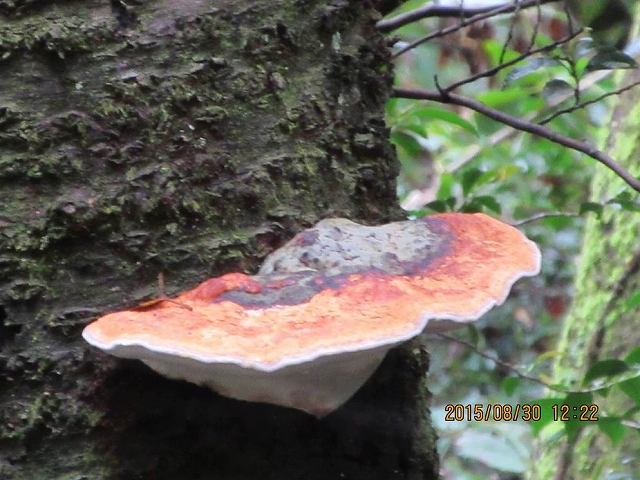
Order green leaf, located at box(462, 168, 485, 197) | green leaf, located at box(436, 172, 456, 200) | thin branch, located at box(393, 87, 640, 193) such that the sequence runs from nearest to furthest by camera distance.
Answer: thin branch, located at box(393, 87, 640, 193), green leaf, located at box(462, 168, 485, 197), green leaf, located at box(436, 172, 456, 200)

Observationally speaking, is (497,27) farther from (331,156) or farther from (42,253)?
(42,253)

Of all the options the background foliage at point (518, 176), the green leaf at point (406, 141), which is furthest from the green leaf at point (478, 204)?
the green leaf at point (406, 141)

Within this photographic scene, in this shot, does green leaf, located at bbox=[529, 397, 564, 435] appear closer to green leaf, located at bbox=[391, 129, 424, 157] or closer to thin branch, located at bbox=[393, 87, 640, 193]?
thin branch, located at bbox=[393, 87, 640, 193]

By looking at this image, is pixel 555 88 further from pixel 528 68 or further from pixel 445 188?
pixel 445 188

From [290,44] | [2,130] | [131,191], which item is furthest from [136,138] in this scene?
[290,44]

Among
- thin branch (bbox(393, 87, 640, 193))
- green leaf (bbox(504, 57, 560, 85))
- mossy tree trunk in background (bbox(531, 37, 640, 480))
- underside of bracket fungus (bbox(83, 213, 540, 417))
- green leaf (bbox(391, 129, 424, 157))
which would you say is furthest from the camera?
mossy tree trunk in background (bbox(531, 37, 640, 480))

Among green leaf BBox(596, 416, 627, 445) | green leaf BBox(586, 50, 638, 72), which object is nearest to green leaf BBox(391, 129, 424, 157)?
green leaf BBox(586, 50, 638, 72)

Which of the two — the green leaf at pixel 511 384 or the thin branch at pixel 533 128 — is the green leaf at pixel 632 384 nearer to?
the thin branch at pixel 533 128
